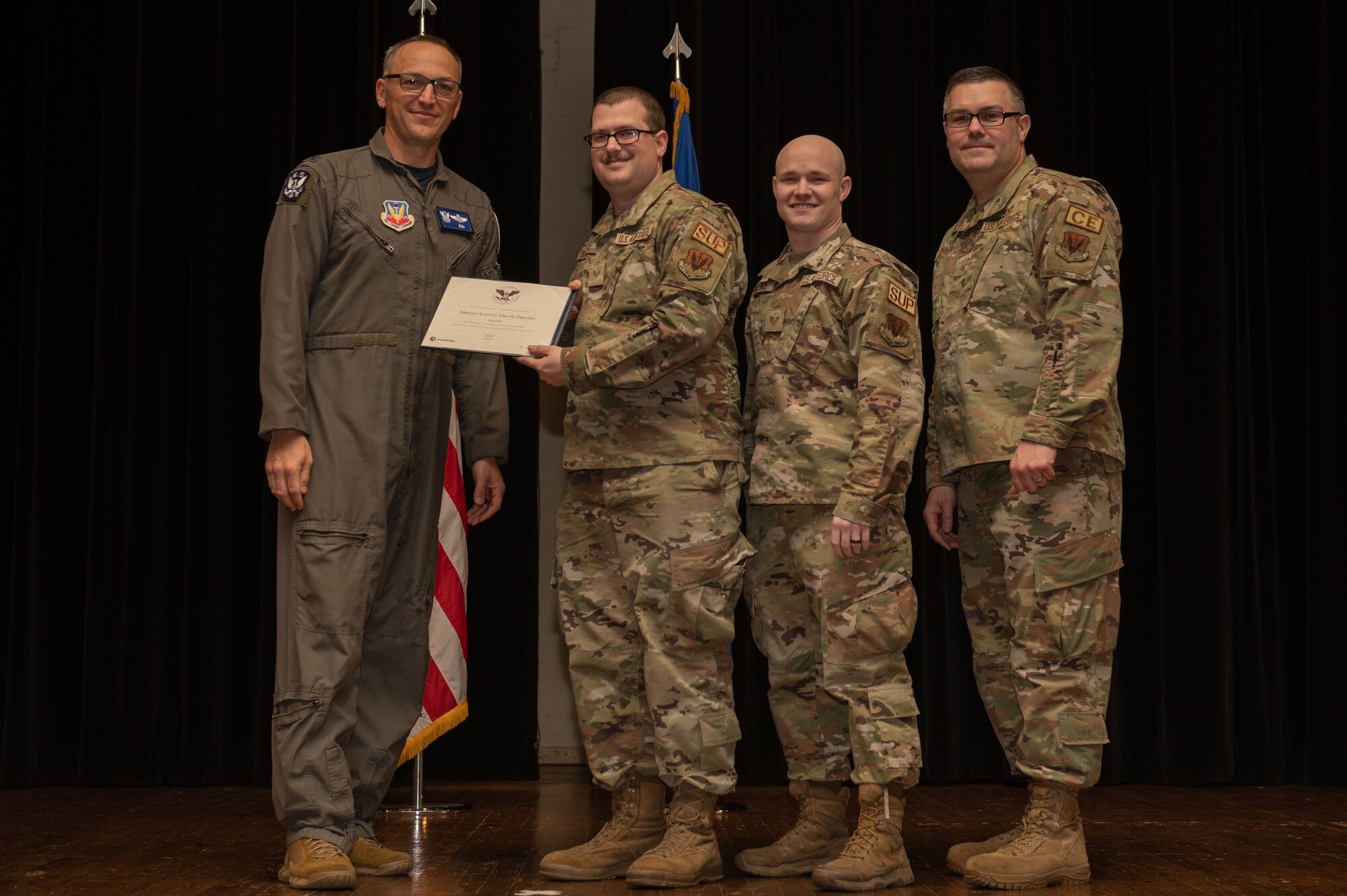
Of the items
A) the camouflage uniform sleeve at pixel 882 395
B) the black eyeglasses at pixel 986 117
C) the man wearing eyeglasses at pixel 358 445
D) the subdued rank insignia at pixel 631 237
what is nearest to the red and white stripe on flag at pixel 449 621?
the man wearing eyeglasses at pixel 358 445

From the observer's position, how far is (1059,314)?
273 centimetres

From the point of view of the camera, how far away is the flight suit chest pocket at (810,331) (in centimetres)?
282

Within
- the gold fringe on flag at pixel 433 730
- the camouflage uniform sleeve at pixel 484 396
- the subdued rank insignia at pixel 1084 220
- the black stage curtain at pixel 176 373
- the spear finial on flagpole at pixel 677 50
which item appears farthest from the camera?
the black stage curtain at pixel 176 373

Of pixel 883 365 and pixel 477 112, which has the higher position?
pixel 477 112

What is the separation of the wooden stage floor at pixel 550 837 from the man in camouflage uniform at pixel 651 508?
0.23m

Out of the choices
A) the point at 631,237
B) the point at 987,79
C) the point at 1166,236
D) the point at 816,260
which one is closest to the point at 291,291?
the point at 631,237

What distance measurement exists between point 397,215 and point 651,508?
965 millimetres

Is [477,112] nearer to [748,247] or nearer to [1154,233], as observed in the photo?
[748,247]

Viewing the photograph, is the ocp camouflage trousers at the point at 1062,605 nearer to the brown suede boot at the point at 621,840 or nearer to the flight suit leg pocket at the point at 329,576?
the brown suede boot at the point at 621,840

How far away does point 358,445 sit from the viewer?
277cm

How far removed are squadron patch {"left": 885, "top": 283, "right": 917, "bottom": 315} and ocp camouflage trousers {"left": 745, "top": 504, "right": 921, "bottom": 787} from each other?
489 mm

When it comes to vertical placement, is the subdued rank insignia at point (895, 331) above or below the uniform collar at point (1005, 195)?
below

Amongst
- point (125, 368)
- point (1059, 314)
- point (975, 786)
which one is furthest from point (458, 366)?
point (975, 786)

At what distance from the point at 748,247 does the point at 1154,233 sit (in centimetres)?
164
